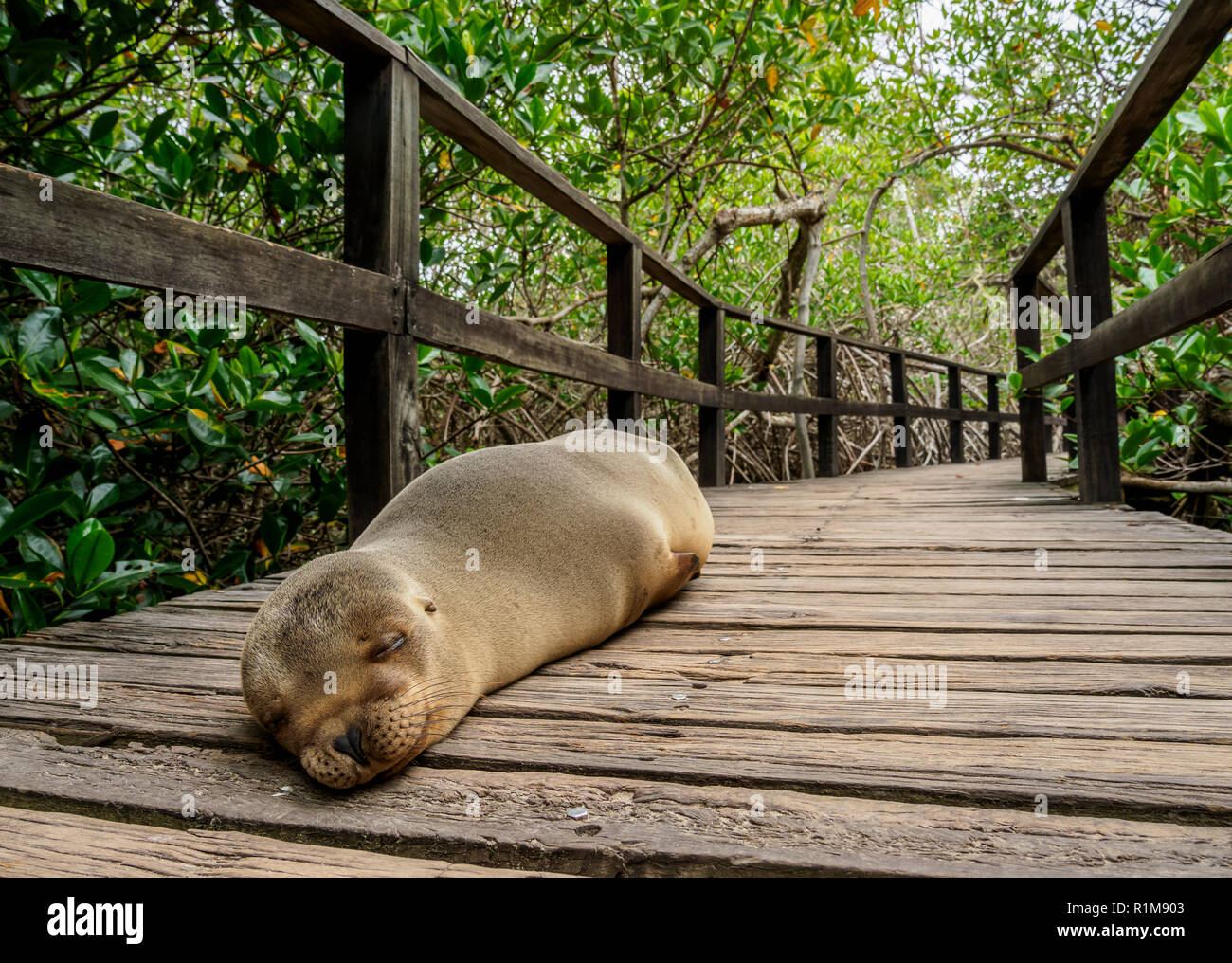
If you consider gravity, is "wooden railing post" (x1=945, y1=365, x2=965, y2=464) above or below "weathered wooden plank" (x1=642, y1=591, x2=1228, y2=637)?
above

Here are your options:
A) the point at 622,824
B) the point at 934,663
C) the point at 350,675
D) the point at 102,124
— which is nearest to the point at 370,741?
the point at 350,675

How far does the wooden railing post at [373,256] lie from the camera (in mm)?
2432

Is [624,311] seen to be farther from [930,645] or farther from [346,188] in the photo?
[930,645]

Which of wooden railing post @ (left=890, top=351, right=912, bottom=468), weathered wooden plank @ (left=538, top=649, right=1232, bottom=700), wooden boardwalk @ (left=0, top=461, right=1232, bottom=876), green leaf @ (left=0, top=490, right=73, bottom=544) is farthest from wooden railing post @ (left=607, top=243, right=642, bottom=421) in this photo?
wooden railing post @ (left=890, top=351, right=912, bottom=468)

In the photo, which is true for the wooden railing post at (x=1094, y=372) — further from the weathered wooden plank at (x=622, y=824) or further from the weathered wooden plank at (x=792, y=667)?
the weathered wooden plank at (x=622, y=824)

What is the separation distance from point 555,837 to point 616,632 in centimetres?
105

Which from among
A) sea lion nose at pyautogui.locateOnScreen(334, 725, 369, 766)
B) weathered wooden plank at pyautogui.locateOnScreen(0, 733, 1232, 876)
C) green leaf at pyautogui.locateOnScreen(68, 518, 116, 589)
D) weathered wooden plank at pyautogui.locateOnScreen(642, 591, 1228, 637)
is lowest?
weathered wooden plank at pyautogui.locateOnScreen(0, 733, 1232, 876)

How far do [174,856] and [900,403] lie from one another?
30.7 feet

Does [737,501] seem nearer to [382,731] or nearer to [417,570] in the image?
[417,570]

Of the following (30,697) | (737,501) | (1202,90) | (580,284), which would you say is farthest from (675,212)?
(30,697)

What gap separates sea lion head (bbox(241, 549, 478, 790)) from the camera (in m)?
1.23

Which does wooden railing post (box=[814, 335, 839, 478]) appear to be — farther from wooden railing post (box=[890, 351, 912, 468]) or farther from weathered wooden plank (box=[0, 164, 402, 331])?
weathered wooden plank (box=[0, 164, 402, 331])

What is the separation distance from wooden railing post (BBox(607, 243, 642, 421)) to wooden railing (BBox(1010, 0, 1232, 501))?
219 centimetres

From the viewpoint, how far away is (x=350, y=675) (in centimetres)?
132
